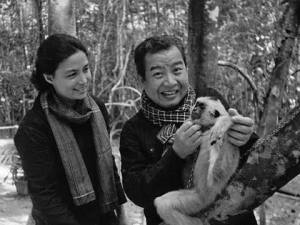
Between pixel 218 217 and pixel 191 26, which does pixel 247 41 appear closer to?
pixel 191 26

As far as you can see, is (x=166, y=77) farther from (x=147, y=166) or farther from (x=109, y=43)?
(x=109, y=43)

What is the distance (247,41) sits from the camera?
763 centimetres

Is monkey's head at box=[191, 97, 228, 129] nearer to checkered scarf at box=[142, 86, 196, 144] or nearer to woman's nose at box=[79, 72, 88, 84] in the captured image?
checkered scarf at box=[142, 86, 196, 144]

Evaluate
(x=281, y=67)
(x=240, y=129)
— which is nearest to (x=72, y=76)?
(x=240, y=129)

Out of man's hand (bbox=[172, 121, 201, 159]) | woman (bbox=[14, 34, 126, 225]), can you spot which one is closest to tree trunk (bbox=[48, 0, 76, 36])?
woman (bbox=[14, 34, 126, 225])

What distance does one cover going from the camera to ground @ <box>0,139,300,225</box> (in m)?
4.30

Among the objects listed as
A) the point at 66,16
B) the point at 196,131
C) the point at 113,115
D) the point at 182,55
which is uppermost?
the point at 66,16

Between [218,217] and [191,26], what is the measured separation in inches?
80.8

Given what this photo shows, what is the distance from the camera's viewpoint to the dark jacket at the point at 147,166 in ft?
6.41

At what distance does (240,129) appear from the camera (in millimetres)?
1867

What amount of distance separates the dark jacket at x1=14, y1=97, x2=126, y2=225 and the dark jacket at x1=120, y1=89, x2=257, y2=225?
489 millimetres

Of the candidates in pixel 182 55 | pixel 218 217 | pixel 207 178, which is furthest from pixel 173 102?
pixel 218 217

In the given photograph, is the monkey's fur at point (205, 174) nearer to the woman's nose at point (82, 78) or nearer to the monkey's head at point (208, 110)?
the monkey's head at point (208, 110)

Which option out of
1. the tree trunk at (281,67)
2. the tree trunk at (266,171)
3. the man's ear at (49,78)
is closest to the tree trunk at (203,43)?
the tree trunk at (281,67)
